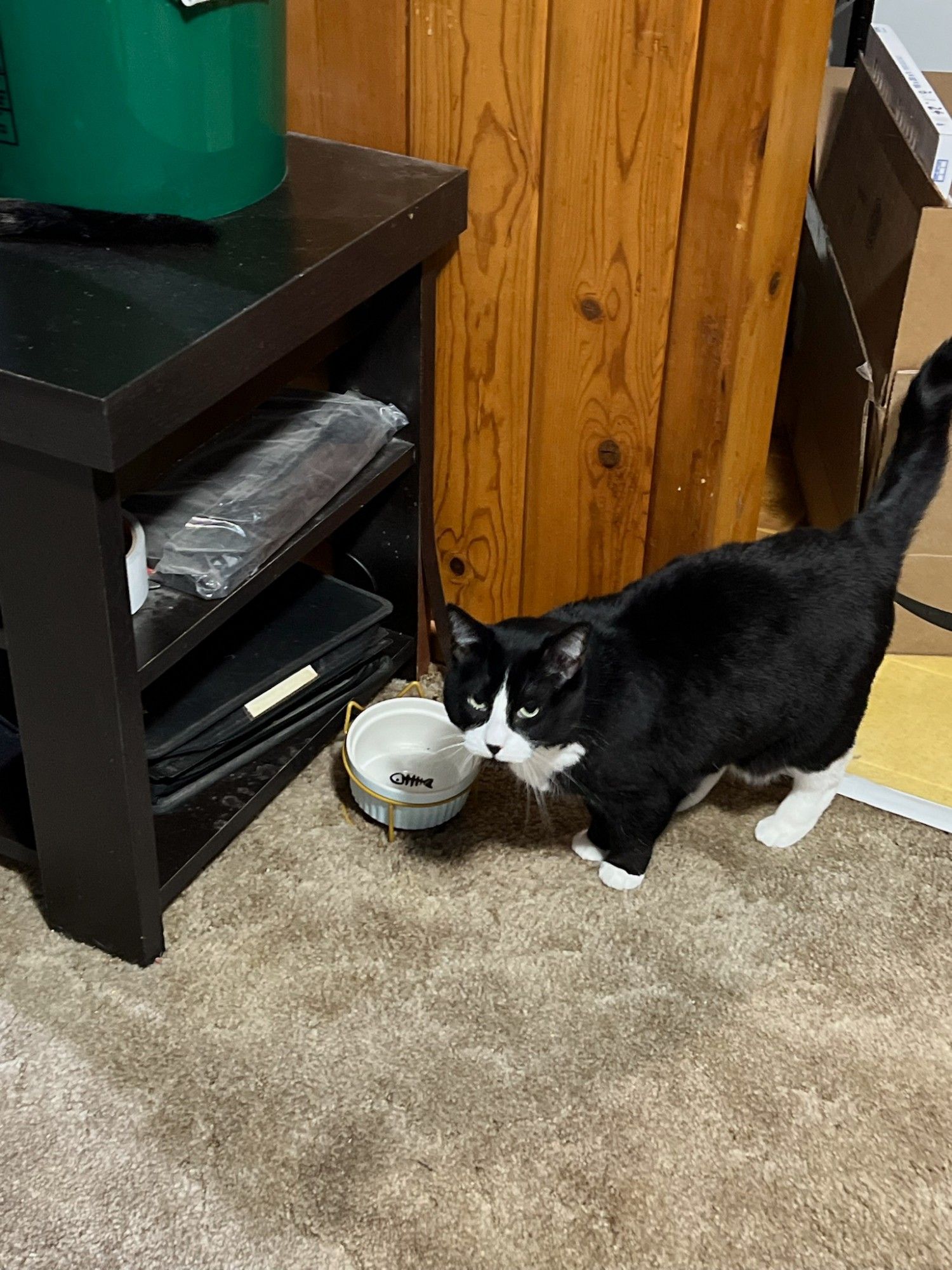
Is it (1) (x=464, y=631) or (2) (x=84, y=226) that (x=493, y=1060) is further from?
(2) (x=84, y=226)

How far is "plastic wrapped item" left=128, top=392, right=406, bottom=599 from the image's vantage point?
1341 mm

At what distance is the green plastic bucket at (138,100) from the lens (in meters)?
1.10

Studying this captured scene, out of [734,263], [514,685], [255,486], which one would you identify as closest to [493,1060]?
[514,685]

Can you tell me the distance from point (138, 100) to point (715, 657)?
78 centimetres

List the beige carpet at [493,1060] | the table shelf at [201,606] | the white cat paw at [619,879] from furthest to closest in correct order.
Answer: the white cat paw at [619,879], the table shelf at [201,606], the beige carpet at [493,1060]

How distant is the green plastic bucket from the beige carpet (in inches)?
29.4

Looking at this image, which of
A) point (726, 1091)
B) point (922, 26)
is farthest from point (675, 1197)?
point (922, 26)

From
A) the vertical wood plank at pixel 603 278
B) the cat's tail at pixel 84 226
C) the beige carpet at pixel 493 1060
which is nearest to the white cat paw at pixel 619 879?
the beige carpet at pixel 493 1060

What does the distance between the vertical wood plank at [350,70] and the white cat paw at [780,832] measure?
0.92m

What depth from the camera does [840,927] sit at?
1444mm

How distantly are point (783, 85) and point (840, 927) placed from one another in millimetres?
918

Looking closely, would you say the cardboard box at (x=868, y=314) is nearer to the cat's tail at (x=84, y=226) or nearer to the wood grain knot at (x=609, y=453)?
the wood grain knot at (x=609, y=453)

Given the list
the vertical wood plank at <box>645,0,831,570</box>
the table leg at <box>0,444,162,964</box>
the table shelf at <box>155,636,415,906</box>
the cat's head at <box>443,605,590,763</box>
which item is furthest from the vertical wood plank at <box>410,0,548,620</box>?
the table leg at <box>0,444,162,964</box>

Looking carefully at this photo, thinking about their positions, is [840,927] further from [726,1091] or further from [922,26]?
[922,26]
